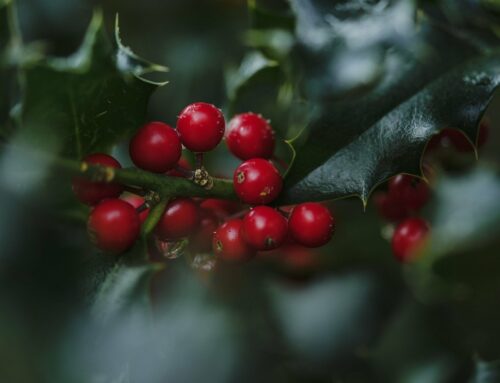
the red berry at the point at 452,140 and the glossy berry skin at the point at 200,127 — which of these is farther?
the red berry at the point at 452,140

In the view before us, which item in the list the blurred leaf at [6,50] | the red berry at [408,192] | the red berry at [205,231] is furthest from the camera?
the red berry at [408,192]

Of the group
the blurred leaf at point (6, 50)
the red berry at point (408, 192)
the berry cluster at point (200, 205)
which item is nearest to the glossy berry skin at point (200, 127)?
the berry cluster at point (200, 205)

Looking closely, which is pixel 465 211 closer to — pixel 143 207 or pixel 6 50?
pixel 143 207

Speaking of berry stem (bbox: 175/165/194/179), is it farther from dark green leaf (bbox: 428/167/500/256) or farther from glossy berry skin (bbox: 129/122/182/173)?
dark green leaf (bbox: 428/167/500/256)

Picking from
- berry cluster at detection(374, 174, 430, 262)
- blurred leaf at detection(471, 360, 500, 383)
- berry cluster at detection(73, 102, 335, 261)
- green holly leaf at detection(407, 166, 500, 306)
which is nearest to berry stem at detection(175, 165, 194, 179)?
berry cluster at detection(73, 102, 335, 261)

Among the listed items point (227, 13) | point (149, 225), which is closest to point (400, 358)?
point (149, 225)

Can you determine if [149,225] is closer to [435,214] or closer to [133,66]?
[133,66]

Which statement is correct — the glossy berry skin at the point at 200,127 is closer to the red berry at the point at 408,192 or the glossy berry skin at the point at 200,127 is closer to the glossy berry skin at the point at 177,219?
the glossy berry skin at the point at 177,219
